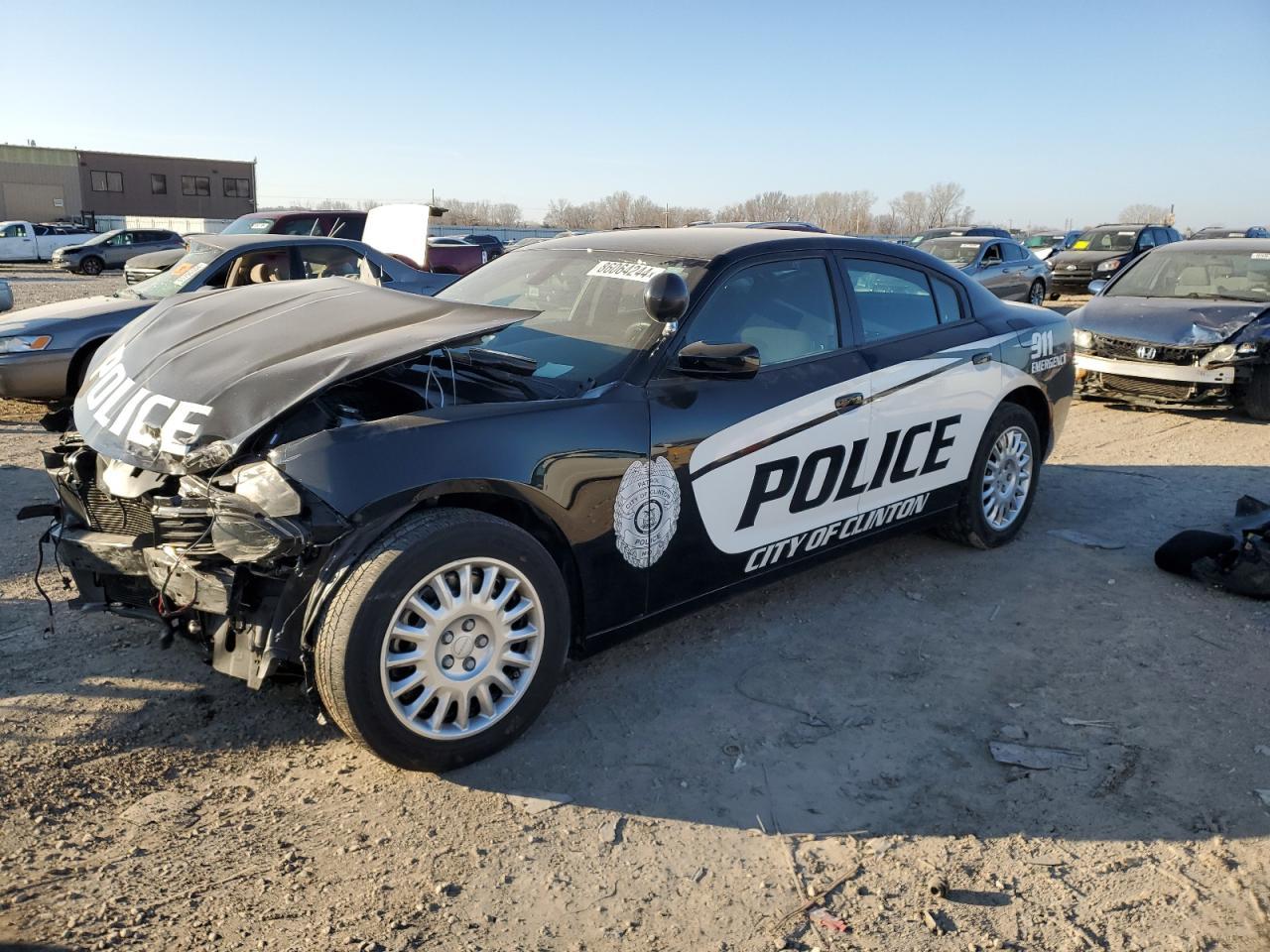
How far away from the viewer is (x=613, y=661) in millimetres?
4070

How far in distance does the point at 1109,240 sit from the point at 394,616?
22.4 metres

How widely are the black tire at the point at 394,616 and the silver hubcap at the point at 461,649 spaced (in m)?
0.02

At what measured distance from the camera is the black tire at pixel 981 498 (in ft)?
17.0

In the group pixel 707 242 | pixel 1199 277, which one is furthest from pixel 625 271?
pixel 1199 277

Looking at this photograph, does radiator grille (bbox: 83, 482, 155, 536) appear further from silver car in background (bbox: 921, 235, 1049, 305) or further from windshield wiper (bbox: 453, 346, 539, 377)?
silver car in background (bbox: 921, 235, 1049, 305)

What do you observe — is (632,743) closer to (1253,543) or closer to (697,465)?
(697,465)

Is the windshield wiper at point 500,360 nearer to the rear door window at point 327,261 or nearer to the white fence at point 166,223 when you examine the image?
the rear door window at point 327,261

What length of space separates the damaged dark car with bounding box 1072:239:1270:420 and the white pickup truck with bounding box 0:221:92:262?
35181 millimetres

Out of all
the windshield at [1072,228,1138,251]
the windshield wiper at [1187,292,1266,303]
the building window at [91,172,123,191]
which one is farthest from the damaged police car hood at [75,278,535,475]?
the building window at [91,172,123,191]

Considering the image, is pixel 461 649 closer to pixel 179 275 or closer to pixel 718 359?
pixel 718 359

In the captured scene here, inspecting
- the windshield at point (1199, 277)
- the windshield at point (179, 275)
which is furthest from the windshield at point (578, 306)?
the windshield at point (1199, 277)

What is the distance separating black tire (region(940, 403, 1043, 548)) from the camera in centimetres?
519

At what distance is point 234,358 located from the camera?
11.5 feet

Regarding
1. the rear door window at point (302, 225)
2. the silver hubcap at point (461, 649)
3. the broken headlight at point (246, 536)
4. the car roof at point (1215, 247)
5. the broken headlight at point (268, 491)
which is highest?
the car roof at point (1215, 247)
